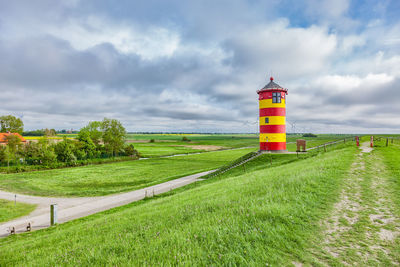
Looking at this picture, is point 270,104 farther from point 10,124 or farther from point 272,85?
point 10,124

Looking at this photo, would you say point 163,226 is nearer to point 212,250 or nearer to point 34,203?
point 212,250

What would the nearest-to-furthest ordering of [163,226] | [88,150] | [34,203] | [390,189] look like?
[163,226] < [390,189] < [34,203] < [88,150]

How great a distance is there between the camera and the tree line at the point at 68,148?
48.7 metres

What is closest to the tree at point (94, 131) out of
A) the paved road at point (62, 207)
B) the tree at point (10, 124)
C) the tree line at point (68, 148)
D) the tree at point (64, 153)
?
the tree line at point (68, 148)

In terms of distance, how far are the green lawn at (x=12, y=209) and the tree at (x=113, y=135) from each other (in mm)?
45161

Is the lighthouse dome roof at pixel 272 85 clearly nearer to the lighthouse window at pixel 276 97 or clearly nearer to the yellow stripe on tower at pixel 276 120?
the lighthouse window at pixel 276 97

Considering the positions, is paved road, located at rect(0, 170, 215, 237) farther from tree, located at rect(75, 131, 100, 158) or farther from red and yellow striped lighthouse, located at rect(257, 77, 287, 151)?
tree, located at rect(75, 131, 100, 158)

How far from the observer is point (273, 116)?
94.4ft

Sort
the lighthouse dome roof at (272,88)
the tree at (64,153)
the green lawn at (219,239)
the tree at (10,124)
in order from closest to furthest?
the green lawn at (219,239)
the lighthouse dome roof at (272,88)
the tree at (64,153)
the tree at (10,124)

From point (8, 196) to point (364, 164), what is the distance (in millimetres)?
35780

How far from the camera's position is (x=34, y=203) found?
66.5ft

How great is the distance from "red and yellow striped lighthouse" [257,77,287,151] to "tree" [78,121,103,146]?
2324 inches

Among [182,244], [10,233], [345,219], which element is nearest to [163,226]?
[182,244]

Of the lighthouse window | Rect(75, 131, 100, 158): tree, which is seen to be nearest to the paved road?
the lighthouse window
